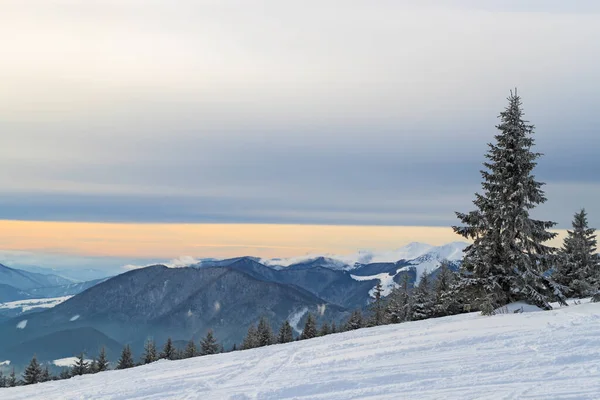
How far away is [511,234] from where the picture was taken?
20.7 meters

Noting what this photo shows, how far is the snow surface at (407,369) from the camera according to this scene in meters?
10.4

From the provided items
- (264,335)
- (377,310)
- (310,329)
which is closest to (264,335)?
(264,335)

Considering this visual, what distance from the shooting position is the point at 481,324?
56.2 ft

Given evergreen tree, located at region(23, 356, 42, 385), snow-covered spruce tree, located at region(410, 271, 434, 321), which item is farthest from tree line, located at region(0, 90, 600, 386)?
evergreen tree, located at region(23, 356, 42, 385)

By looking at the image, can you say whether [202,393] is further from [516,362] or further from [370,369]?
[516,362]

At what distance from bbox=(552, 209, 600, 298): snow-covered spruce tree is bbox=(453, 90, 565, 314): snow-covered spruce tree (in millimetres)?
15234

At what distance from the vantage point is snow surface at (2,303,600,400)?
10352mm

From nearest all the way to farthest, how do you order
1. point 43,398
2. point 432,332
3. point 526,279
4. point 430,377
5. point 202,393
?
point 430,377 → point 202,393 → point 43,398 → point 432,332 → point 526,279

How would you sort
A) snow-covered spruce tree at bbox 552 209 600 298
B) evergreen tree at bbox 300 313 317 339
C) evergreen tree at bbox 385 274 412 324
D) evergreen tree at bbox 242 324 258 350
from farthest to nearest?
1. evergreen tree at bbox 242 324 258 350
2. evergreen tree at bbox 300 313 317 339
3. evergreen tree at bbox 385 274 412 324
4. snow-covered spruce tree at bbox 552 209 600 298

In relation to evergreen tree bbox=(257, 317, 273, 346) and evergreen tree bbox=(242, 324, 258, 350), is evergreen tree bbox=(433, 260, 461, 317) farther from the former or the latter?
evergreen tree bbox=(242, 324, 258, 350)

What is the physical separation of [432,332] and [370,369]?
5.24 metres

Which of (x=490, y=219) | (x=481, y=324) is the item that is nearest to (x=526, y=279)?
(x=490, y=219)

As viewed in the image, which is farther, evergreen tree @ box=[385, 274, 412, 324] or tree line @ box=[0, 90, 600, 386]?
evergreen tree @ box=[385, 274, 412, 324]

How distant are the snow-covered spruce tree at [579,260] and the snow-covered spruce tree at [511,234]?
1523 cm
